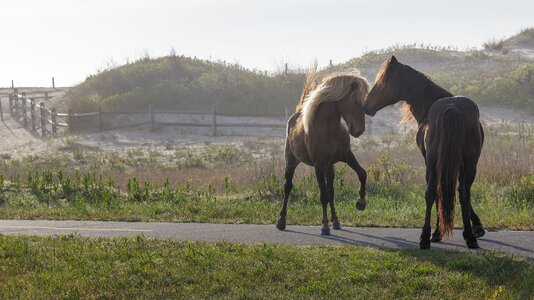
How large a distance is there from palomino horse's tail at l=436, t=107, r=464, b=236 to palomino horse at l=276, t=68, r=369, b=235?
2.26m

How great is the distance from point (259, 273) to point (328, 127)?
13.1ft

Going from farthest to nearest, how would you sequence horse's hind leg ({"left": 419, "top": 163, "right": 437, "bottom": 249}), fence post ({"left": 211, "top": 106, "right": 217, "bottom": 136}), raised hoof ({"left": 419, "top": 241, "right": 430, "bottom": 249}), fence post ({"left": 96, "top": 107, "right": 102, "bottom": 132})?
fence post ({"left": 96, "top": 107, "right": 102, "bottom": 132}) < fence post ({"left": 211, "top": 106, "right": 217, "bottom": 136}) < raised hoof ({"left": 419, "top": 241, "right": 430, "bottom": 249}) < horse's hind leg ({"left": 419, "top": 163, "right": 437, "bottom": 249})

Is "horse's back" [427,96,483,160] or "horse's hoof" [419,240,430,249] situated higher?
"horse's back" [427,96,483,160]

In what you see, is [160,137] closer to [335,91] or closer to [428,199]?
[335,91]

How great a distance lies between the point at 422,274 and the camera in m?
9.29

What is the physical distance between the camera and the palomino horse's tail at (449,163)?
1029 cm

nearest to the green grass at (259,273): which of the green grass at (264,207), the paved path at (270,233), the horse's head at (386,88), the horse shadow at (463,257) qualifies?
the horse shadow at (463,257)

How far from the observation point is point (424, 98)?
11633 millimetres

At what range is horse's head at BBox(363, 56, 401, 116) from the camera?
38.8ft

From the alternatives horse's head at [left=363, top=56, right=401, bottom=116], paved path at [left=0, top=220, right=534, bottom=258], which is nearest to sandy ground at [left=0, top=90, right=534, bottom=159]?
paved path at [left=0, top=220, right=534, bottom=258]

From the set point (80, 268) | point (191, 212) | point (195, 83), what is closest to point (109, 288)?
point (80, 268)

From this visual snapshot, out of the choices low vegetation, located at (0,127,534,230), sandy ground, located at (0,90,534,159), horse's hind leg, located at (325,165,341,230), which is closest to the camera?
horse's hind leg, located at (325,165,341,230)

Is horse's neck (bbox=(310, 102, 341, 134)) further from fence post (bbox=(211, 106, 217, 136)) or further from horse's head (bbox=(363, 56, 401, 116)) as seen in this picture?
fence post (bbox=(211, 106, 217, 136))

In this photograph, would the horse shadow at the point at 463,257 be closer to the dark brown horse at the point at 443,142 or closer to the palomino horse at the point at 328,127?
the dark brown horse at the point at 443,142
